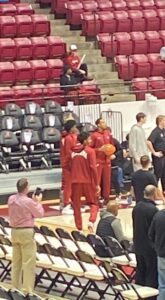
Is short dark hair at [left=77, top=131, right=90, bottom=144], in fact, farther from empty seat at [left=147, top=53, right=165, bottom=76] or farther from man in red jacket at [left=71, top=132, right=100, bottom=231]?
empty seat at [left=147, top=53, right=165, bottom=76]

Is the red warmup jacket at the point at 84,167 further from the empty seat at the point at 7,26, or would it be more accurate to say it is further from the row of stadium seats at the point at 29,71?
the empty seat at the point at 7,26

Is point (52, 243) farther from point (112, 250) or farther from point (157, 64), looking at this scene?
point (157, 64)

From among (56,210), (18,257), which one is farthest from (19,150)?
(18,257)

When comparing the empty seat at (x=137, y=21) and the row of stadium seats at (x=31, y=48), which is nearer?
the row of stadium seats at (x=31, y=48)

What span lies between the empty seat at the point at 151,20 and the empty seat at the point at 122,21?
0.55 metres

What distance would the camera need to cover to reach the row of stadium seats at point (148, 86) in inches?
920

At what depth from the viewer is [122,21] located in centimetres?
2588

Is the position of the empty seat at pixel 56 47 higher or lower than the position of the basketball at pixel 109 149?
higher

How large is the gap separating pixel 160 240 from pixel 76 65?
1146 centimetres

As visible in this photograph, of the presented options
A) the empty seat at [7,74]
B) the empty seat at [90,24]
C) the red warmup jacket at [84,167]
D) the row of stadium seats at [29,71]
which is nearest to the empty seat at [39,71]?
the row of stadium seats at [29,71]

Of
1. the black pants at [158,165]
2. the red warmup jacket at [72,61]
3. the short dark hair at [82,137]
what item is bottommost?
the black pants at [158,165]

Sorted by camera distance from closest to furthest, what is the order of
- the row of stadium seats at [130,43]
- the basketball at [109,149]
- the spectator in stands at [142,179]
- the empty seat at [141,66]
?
the spectator in stands at [142,179], the basketball at [109,149], the empty seat at [141,66], the row of stadium seats at [130,43]

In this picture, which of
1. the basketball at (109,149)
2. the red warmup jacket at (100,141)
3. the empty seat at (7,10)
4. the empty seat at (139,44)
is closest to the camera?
the basketball at (109,149)

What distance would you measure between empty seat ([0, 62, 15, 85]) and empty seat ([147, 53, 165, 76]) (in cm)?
343
